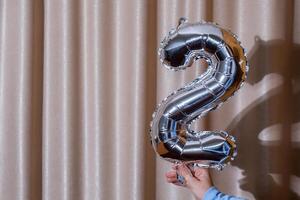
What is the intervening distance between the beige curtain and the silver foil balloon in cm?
33

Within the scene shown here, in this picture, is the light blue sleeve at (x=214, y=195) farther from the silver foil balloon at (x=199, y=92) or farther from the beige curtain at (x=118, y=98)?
the beige curtain at (x=118, y=98)

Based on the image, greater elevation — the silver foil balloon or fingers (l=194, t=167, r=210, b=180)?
the silver foil balloon

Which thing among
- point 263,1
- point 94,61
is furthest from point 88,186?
point 263,1

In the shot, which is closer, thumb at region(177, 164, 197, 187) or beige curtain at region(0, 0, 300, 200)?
thumb at region(177, 164, 197, 187)

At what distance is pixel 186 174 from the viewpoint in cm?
74

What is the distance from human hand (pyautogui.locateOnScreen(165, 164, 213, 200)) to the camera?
2.31 feet

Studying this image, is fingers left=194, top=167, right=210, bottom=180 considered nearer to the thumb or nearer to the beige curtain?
the thumb

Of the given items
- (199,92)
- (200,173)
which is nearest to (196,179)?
(200,173)

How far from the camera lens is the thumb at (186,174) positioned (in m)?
0.73

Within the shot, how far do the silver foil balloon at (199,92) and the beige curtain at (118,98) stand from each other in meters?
0.33

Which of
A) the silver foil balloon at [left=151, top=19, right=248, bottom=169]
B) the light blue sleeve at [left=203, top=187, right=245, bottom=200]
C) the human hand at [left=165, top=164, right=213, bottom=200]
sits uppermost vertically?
the silver foil balloon at [left=151, top=19, right=248, bottom=169]

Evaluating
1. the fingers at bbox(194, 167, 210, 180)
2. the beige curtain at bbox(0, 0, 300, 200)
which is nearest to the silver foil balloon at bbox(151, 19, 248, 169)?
the fingers at bbox(194, 167, 210, 180)

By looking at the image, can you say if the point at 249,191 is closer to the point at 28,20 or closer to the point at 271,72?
the point at 271,72

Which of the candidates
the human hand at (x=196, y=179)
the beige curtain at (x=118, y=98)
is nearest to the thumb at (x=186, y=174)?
the human hand at (x=196, y=179)
